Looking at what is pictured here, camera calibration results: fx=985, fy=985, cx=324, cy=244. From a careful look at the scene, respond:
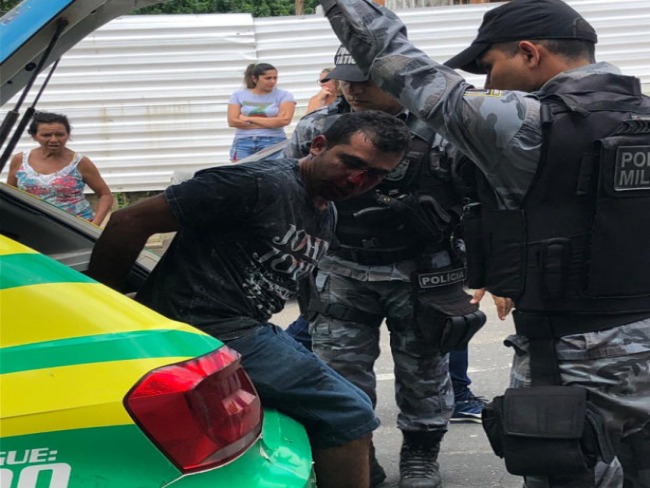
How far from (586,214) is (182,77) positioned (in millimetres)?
8646

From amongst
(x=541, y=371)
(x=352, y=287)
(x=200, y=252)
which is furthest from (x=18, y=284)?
(x=352, y=287)

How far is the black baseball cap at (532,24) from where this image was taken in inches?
107

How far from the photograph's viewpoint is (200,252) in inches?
110

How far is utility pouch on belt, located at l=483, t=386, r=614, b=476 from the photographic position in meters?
2.59

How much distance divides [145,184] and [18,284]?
352 inches

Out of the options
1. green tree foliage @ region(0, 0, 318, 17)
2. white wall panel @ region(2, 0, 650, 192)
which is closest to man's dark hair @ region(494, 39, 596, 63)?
white wall panel @ region(2, 0, 650, 192)

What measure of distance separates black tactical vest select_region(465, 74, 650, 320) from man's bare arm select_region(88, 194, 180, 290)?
3.00ft

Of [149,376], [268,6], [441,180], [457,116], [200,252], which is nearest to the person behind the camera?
[149,376]

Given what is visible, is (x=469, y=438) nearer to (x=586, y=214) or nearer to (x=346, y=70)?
(x=346, y=70)

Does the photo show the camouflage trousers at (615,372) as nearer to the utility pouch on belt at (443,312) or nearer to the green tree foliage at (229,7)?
the utility pouch on belt at (443,312)

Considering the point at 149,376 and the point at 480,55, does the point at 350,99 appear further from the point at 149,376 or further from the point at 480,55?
the point at 149,376

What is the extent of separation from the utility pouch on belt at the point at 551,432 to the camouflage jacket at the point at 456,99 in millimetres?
532

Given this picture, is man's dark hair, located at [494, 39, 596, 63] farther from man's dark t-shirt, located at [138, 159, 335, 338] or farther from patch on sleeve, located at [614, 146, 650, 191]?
man's dark t-shirt, located at [138, 159, 335, 338]

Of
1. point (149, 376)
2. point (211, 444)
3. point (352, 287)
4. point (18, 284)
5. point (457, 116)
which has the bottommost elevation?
point (352, 287)
